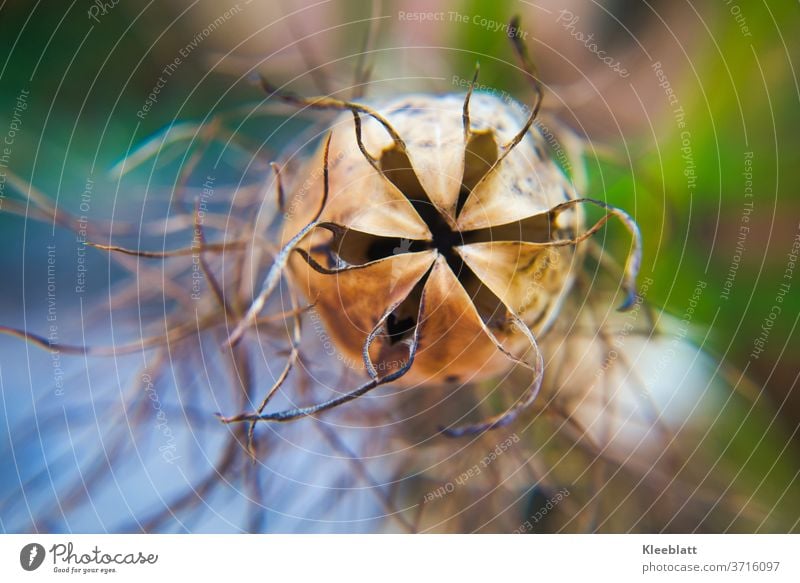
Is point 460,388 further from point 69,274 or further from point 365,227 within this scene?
point 69,274

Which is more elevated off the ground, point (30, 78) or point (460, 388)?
point (30, 78)

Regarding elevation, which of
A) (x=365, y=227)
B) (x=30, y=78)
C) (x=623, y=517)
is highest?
(x=30, y=78)

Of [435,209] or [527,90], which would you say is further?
[527,90]

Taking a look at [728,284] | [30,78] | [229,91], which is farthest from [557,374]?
[30,78]
